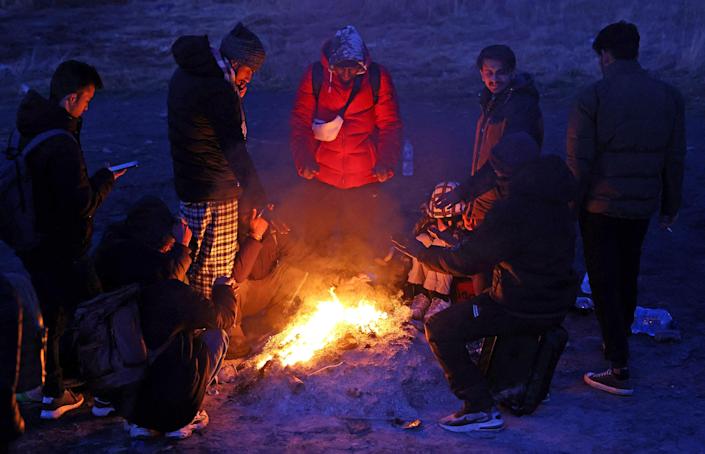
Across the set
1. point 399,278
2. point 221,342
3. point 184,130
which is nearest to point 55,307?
point 221,342

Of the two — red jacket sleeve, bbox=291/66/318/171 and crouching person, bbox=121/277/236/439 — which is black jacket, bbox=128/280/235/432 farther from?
red jacket sleeve, bbox=291/66/318/171

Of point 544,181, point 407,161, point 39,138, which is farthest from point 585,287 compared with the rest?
point 39,138

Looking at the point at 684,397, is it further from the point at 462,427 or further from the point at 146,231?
the point at 146,231

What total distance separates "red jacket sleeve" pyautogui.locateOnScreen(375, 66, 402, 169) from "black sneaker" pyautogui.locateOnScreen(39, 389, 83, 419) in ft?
11.2

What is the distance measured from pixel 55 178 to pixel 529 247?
294 centimetres

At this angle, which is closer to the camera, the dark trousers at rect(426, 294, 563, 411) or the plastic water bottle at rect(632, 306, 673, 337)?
the dark trousers at rect(426, 294, 563, 411)

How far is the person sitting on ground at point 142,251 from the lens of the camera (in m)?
4.54

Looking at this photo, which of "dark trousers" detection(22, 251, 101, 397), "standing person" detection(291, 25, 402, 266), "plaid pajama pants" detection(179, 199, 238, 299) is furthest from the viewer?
"standing person" detection(291, 25, 402, 266)

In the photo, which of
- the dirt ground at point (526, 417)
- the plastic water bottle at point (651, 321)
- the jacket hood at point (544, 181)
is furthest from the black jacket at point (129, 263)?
the plastic water bottle at point (651, 321)

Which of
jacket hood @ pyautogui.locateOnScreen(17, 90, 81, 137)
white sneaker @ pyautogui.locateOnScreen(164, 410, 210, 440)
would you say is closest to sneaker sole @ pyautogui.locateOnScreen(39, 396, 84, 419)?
white sneaker @ pyautogui.locateOnScreen(164, 410, 210, 440)

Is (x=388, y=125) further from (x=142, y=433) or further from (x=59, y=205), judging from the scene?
(x=142, y=433)

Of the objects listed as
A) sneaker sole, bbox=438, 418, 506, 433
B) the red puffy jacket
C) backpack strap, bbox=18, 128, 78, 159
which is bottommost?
sneaker sole, bbox=438, 418, 506, 433

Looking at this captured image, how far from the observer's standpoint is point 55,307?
4.68 m

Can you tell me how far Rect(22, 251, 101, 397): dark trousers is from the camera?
15.3 ft
